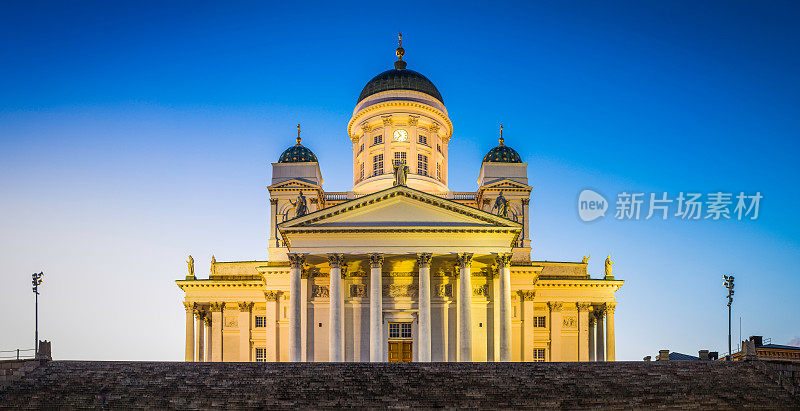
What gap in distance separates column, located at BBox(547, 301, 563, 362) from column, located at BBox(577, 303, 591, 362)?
155cm

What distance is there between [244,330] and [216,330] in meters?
2.10

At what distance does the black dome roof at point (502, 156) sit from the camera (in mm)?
59875

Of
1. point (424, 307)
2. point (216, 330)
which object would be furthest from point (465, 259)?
point (216, 330)

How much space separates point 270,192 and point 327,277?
13.0m

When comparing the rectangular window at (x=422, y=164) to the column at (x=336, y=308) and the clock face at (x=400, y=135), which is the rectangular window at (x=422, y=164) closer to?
the clock face at (x=400, y=135)

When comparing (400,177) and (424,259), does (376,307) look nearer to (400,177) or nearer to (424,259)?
(424,259)

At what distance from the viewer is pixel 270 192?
59.0m

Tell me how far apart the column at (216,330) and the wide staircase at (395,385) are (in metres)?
20.5

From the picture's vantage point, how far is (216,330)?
57.2 meters

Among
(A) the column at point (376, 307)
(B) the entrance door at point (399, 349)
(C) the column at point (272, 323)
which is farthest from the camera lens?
(C) the column at point (272, 323)

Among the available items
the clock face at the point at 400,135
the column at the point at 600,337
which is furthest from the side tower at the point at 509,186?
the column at the point at 600,337

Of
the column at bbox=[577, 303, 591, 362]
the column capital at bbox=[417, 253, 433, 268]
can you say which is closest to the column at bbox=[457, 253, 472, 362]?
the column capital at bbox=[417, 253, 433, 268]

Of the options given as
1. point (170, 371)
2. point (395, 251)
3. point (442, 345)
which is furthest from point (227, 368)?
point (442, 345)

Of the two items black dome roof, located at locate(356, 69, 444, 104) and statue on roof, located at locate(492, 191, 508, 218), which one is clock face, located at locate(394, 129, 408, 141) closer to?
black dome roof, located at locate(356, 69, 444, 104)
